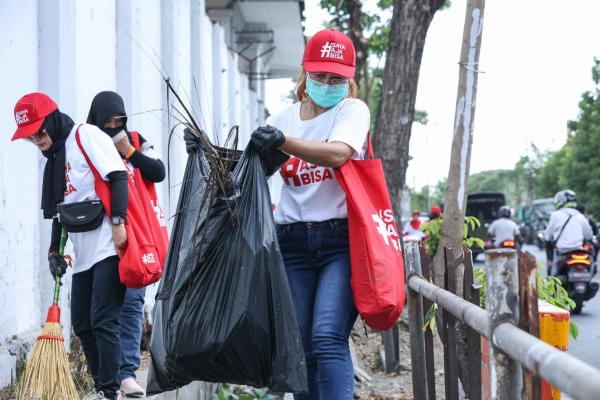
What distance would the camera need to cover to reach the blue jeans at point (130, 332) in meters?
4.71

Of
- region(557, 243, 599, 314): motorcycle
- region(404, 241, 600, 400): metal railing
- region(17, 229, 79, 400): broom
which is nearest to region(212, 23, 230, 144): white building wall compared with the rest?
region(557, 243, 599, 314): motorcycle

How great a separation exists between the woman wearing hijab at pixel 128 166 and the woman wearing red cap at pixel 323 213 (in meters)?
1.35

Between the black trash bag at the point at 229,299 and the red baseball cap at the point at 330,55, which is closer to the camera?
the black trash bag at the point at 229,299

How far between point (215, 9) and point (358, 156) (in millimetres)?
12475

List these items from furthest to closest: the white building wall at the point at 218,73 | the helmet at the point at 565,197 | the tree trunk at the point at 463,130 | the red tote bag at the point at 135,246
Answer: the white building wall at the point at 218,73 < the helmet at the point at 565,197 < the tree trunk at the point at 463,130 < the red tote bag at the point at 135,246

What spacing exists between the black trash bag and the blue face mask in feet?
1.47

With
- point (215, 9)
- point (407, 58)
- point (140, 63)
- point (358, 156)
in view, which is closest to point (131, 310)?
point (358, 156)

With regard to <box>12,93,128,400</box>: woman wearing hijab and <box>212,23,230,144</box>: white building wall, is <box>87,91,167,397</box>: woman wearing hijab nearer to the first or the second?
<box>12,93,128,400</box>: woman wearing hijab

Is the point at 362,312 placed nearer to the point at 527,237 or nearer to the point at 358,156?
the point at 358,156

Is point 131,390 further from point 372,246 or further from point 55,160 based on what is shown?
point 372,246

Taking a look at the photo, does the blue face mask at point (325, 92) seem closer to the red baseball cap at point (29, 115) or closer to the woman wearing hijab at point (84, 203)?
the woman wearing hijab at point (84, 203)

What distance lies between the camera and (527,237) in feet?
139

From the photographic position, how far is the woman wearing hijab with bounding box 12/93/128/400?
13.7 feet

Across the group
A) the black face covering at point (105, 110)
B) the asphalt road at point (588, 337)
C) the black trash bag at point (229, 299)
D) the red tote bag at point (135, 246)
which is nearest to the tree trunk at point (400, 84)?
the asphalt road at point (588, 337)
